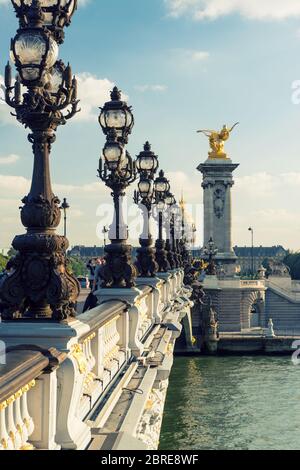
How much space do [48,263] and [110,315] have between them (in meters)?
2.83

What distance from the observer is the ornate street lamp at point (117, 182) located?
12125 mm

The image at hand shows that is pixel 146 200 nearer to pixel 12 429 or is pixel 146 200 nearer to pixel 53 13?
pixel 53 13

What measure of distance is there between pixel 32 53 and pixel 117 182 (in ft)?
18.4

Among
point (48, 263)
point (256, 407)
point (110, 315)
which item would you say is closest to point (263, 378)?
point (256, 407)

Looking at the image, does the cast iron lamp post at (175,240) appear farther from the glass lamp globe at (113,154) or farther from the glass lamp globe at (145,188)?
the glass lamp globe at (113,154)

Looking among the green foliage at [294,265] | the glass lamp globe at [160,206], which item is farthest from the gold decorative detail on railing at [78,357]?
the green foliage at [294,265]

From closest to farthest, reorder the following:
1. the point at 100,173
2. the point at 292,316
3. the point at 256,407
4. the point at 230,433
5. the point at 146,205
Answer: the point at 100,173
the point at 146,205
the point at 230,433
the point at 256,407
the point at 292,316

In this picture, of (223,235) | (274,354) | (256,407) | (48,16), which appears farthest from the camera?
(223,235)

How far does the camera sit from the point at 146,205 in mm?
17625

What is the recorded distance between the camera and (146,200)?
1755 centimetres

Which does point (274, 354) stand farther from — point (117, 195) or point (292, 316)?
point (117, 195)

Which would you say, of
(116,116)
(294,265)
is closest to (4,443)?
(116,116)

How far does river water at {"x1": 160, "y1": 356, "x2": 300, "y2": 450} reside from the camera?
93.9 feet

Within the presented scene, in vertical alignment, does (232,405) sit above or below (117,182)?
below
